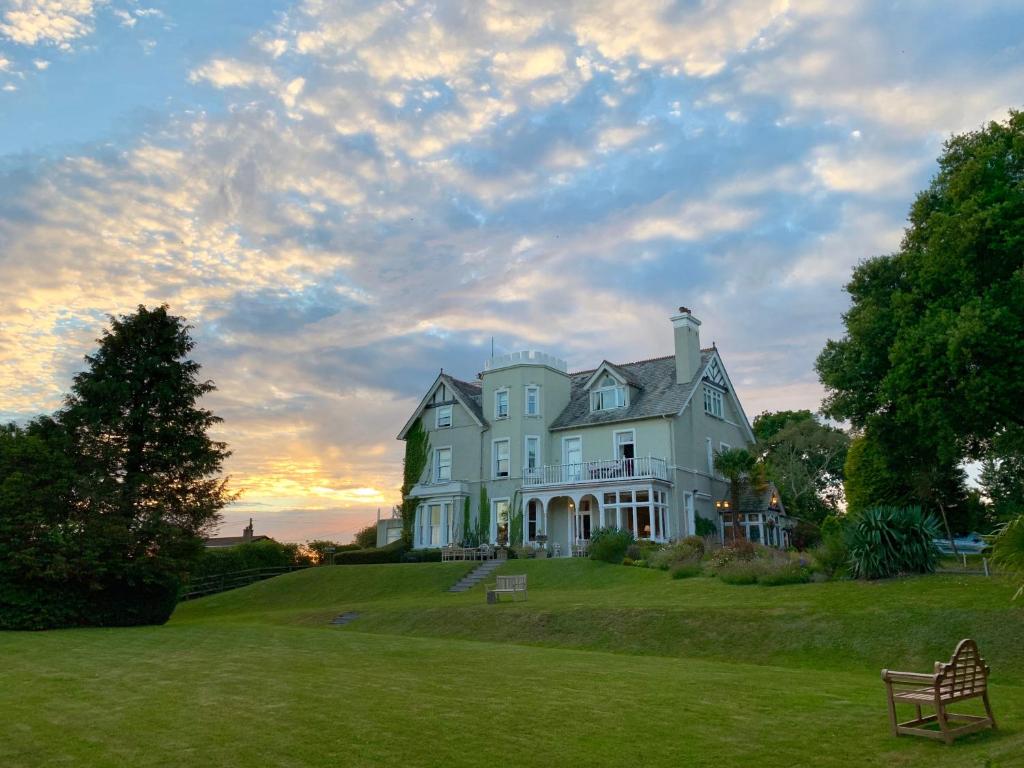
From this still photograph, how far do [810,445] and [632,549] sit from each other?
35071mm

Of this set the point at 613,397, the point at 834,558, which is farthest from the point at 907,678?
the point at 613,397

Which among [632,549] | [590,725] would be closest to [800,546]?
[632,549]

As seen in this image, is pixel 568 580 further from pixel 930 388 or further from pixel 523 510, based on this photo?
pixel 930 388

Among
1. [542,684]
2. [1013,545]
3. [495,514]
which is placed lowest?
[542,684]

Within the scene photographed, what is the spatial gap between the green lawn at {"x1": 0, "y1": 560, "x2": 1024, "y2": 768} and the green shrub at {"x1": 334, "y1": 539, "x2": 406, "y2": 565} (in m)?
17.8

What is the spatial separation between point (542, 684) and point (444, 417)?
35.2 metres

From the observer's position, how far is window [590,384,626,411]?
42.2 metres

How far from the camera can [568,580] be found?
30.9 metres

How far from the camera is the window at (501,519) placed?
4212cm

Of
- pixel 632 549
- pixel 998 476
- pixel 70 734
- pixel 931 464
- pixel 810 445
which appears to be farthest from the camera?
pixel 810 445

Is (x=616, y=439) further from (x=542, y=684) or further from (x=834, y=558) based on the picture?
(x=542, y=684)

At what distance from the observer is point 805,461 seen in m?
64.4

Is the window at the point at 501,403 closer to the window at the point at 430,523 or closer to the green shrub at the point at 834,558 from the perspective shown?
the window at the point at 430,523

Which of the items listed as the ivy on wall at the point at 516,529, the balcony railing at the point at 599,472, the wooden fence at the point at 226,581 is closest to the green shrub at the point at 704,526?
the balcony railing at the point at 599,472
